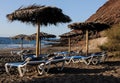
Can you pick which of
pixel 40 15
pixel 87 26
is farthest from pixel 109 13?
pixel 40 15

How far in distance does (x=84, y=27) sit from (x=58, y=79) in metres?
10.0

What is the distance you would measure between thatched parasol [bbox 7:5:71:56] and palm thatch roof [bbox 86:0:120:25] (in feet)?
106

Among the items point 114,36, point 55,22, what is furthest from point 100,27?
point 55,22

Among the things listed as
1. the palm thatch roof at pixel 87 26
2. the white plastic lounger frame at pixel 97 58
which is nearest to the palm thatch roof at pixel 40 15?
the white plastic lounger frame at pixel 97 58

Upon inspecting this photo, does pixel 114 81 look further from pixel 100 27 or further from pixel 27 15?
pixel 100 27

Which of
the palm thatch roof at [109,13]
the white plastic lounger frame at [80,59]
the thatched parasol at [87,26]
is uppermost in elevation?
the palm thatch roof at [109,13]

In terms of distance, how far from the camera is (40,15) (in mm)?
14992

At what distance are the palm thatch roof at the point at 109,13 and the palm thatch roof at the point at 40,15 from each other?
106 feet

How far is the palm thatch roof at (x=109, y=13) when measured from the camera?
49.8 m

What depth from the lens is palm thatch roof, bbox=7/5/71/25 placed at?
582 inches

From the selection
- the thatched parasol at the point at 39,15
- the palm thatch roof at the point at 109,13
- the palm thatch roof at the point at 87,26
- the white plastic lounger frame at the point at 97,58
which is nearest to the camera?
the thatched parasol at the point at 39,15

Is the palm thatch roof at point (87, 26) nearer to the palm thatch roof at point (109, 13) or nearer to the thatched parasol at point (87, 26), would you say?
the thatched parasol at point (87, 26)

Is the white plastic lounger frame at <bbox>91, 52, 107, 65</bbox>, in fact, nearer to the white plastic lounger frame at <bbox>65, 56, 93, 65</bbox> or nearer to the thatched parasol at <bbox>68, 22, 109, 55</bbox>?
the white plastic lounger frame at <bbox>65, 56, 93, 65</bbox>

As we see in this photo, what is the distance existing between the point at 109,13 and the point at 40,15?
41.2m
